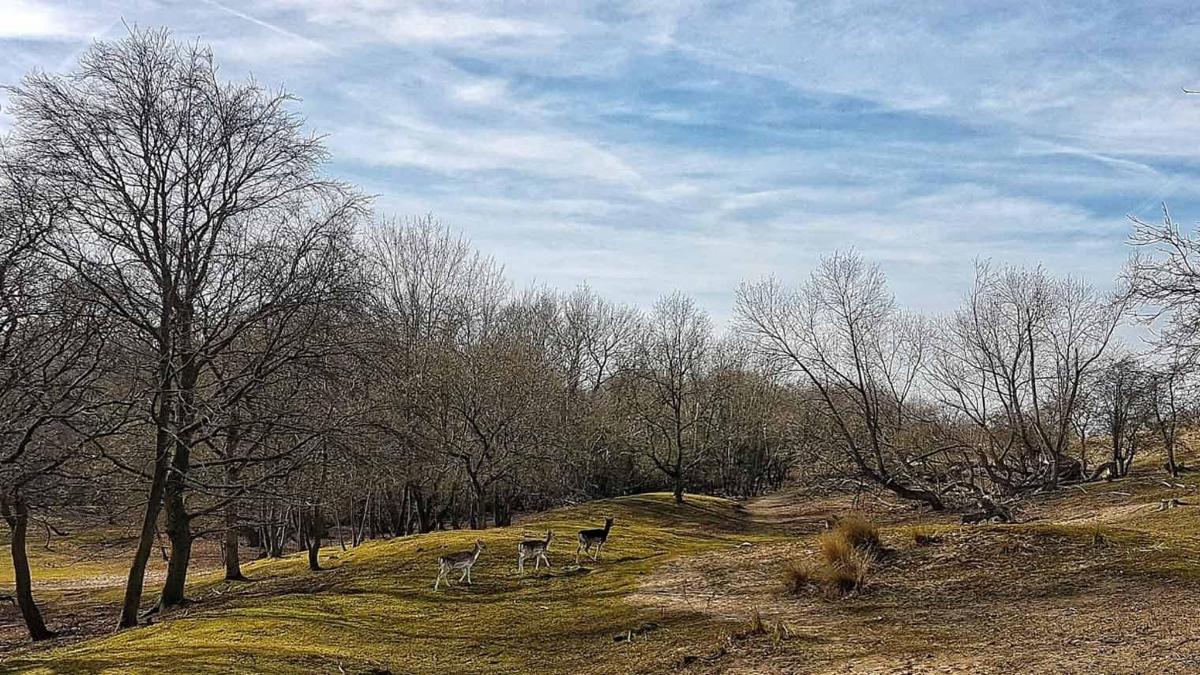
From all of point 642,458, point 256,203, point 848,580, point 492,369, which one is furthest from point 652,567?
point 642,458

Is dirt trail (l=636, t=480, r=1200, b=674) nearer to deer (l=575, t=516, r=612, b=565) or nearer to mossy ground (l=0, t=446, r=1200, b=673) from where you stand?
mossy ground (l=0, t=446, r=1200, b=673)

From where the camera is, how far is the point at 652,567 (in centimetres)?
1730

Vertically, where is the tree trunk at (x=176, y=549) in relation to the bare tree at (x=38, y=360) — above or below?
below

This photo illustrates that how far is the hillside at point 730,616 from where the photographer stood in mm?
9117

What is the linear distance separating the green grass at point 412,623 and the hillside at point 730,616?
5cm

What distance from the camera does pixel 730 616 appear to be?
39.6ft

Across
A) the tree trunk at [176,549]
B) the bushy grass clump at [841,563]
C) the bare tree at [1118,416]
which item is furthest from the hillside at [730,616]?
the bare tree at [1118,416]

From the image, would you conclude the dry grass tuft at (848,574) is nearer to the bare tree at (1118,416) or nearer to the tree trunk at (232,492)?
the tree trunk at (232,492)

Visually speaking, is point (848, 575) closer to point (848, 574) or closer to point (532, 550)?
point (848, 574)

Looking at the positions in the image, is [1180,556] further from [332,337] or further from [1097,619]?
[332,337]

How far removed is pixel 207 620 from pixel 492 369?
17.0 m

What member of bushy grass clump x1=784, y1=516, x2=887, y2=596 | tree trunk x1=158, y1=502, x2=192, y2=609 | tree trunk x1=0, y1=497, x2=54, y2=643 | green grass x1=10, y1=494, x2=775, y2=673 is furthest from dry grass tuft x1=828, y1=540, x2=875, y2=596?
tree trunk x1=0, y1=497, x2=54, y2=643

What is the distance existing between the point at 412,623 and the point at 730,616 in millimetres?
4795

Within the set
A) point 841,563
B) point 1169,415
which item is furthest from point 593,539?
point 1169,415
